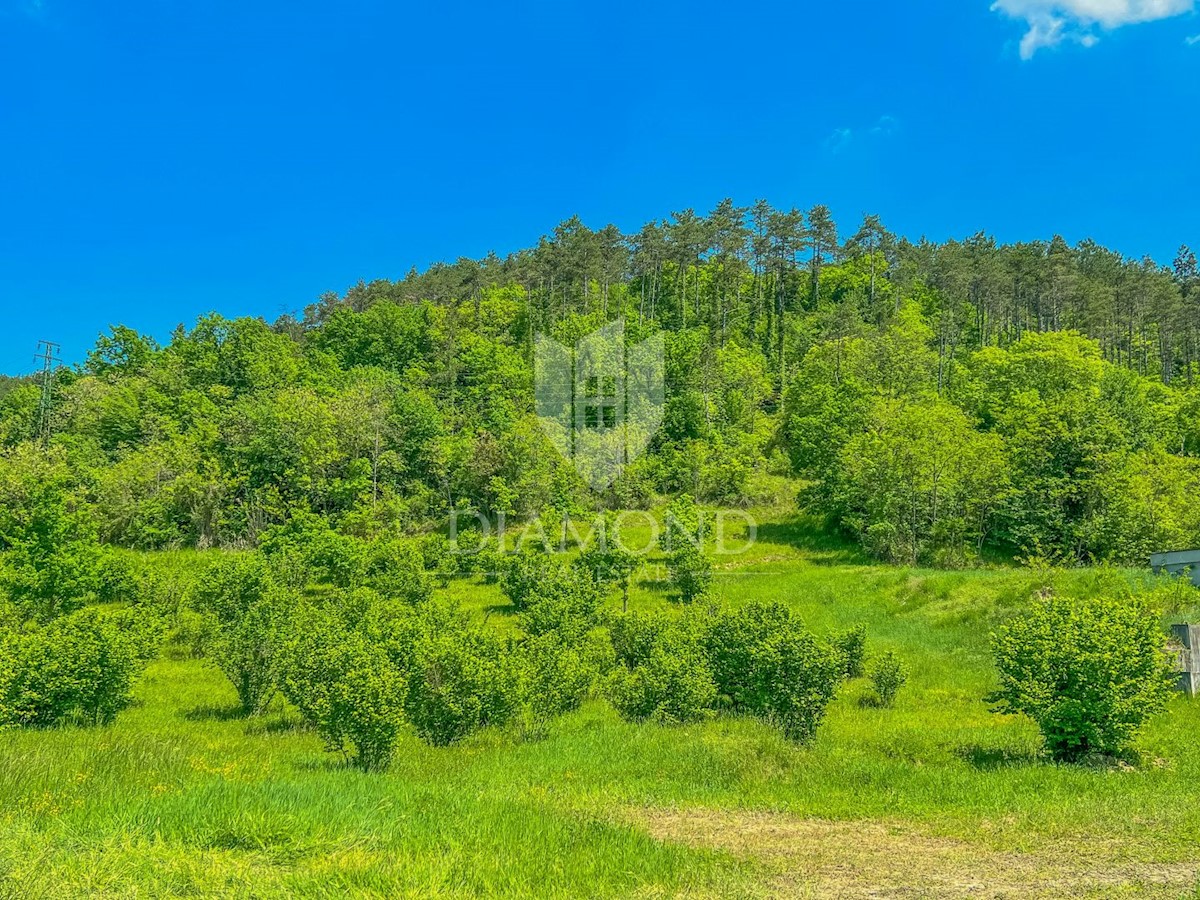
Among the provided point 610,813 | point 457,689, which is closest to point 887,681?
point 457,689

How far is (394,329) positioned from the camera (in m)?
77.6

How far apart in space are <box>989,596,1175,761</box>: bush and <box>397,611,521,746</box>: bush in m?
9.87

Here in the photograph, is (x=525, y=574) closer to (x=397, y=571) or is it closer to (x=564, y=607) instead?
(x=397, y=571)

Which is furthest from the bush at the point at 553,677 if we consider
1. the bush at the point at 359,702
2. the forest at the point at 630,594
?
the bush at the point at 359,702

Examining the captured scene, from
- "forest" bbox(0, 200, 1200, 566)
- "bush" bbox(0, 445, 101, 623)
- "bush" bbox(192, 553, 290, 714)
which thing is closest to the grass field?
"bush" bbox(192, 553, 290, 714)

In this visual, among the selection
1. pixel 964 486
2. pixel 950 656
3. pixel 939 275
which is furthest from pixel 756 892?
pixel 939 275

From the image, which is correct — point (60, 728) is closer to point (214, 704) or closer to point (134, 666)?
point (134, 666)

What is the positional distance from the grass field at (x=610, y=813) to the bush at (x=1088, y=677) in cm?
61

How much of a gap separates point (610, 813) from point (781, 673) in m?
7.30

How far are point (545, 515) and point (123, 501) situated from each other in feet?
92.4

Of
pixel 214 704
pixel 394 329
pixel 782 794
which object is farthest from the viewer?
pixel 394 329

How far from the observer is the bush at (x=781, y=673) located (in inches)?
610

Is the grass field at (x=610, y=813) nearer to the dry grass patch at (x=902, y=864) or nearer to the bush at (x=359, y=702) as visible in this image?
the dry grass patch at (x=902, y=864)

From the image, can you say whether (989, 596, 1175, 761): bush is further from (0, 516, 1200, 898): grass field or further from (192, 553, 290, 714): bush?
(192, 553, 290, 714): bush
